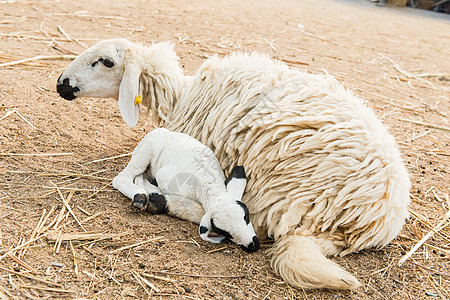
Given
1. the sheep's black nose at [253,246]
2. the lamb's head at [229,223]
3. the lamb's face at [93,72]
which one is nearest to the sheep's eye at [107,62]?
the lamb's face at [93,72]

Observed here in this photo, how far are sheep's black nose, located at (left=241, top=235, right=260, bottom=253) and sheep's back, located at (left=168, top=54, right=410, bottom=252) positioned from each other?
144 millimetres

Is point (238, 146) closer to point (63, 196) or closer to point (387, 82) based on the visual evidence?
point (63, 196)

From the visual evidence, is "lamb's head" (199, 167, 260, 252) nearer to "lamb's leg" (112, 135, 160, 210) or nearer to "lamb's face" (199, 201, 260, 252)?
"lamb's face" (199, 201, 260, 252)

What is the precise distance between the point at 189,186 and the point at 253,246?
61 centimetres

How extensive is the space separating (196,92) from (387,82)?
3934 mm

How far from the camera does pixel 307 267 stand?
8.38 ft

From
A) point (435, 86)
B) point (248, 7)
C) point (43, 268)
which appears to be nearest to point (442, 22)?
point (248, 7)

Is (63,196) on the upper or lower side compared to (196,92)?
lower

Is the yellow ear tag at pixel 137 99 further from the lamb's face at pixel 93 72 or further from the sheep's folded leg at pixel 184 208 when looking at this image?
the sheep's folded leg at pixel 184 208

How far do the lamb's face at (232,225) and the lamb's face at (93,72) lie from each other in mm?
1583

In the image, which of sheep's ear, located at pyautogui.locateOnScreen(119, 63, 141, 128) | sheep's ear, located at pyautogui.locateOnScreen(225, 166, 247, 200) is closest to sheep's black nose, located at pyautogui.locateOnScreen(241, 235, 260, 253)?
sheep's ear, located at pyautogui.locateOnScreen(225, 166, 247, 200)

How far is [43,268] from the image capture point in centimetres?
251

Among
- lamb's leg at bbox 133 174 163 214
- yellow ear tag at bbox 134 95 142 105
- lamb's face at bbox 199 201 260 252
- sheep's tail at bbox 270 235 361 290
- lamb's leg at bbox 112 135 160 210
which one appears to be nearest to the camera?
sheep's tail at bbox 270 235 361 290

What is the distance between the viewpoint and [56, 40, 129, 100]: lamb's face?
12.4 ft
